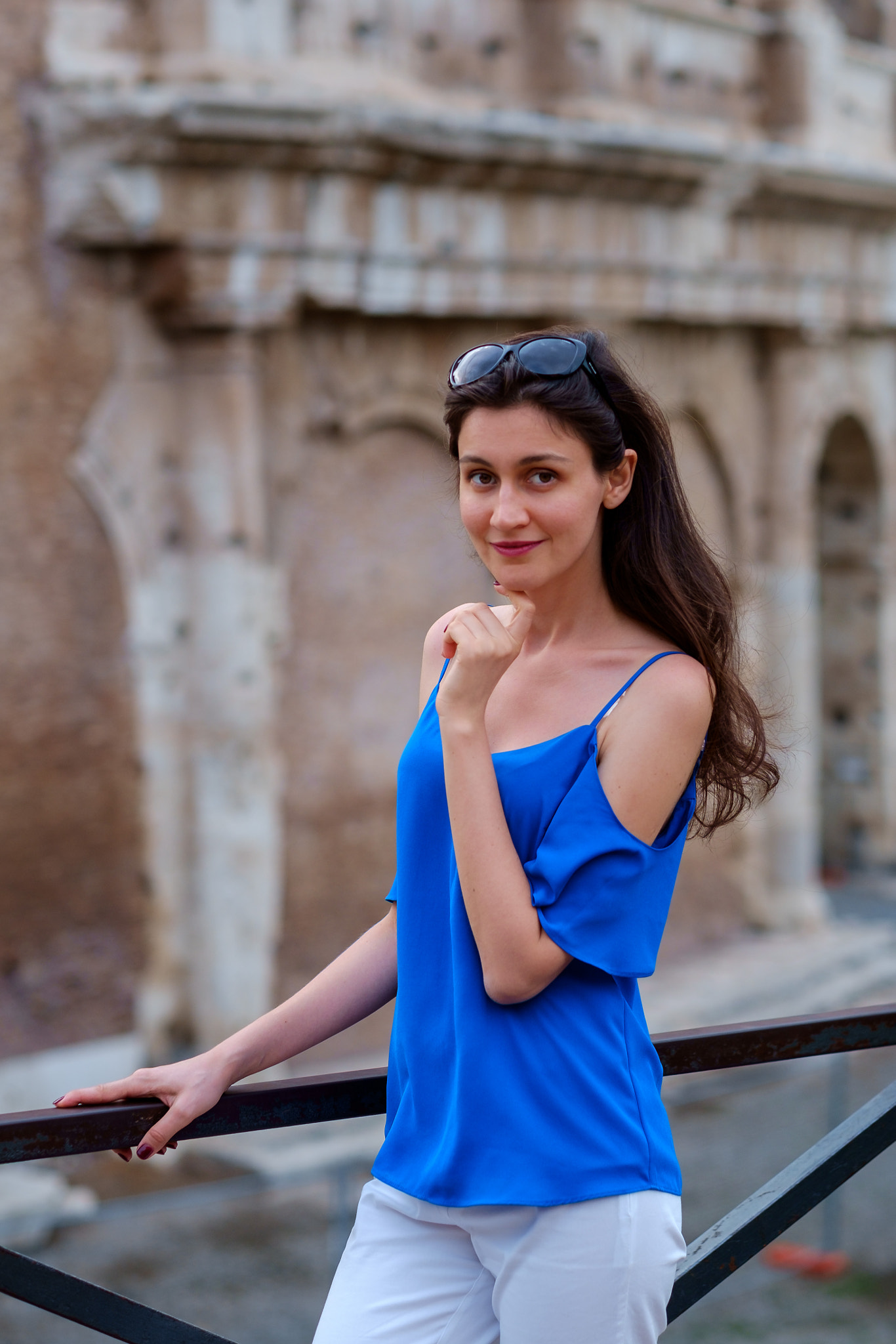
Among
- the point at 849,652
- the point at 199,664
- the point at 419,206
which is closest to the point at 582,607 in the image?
the point at 199,664

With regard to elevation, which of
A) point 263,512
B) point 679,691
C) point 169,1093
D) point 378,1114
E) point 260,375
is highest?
point 260,375

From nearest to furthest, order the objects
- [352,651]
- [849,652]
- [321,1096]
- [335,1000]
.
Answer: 1. [321,1096]
2. [335,1000]
3. [352,651]
4. [849,652]

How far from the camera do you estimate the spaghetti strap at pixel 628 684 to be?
6.09 feet

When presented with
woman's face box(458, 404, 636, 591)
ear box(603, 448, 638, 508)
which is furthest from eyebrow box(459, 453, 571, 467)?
ear box(603, 448, 638, 508)

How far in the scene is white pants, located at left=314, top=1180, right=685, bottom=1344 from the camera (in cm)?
179

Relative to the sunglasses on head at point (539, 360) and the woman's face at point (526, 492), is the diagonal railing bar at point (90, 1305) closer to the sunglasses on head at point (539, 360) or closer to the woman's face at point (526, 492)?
the woman's face at point (526, 492)

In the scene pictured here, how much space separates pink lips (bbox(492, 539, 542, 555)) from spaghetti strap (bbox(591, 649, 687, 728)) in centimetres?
19

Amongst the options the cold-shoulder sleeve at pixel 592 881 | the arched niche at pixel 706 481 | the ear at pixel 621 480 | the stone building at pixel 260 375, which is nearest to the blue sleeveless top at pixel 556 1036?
the cold-shoulder sleeve at pixel 592 881

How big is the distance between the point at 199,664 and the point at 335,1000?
542cm

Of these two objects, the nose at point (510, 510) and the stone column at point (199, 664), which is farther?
the stone column at point (199, 664)

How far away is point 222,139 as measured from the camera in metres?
6.88

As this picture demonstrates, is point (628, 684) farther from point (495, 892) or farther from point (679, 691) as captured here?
point (495, 892)

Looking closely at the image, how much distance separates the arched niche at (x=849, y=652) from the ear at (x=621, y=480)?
34.7 ft

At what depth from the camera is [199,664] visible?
24.3 ft
